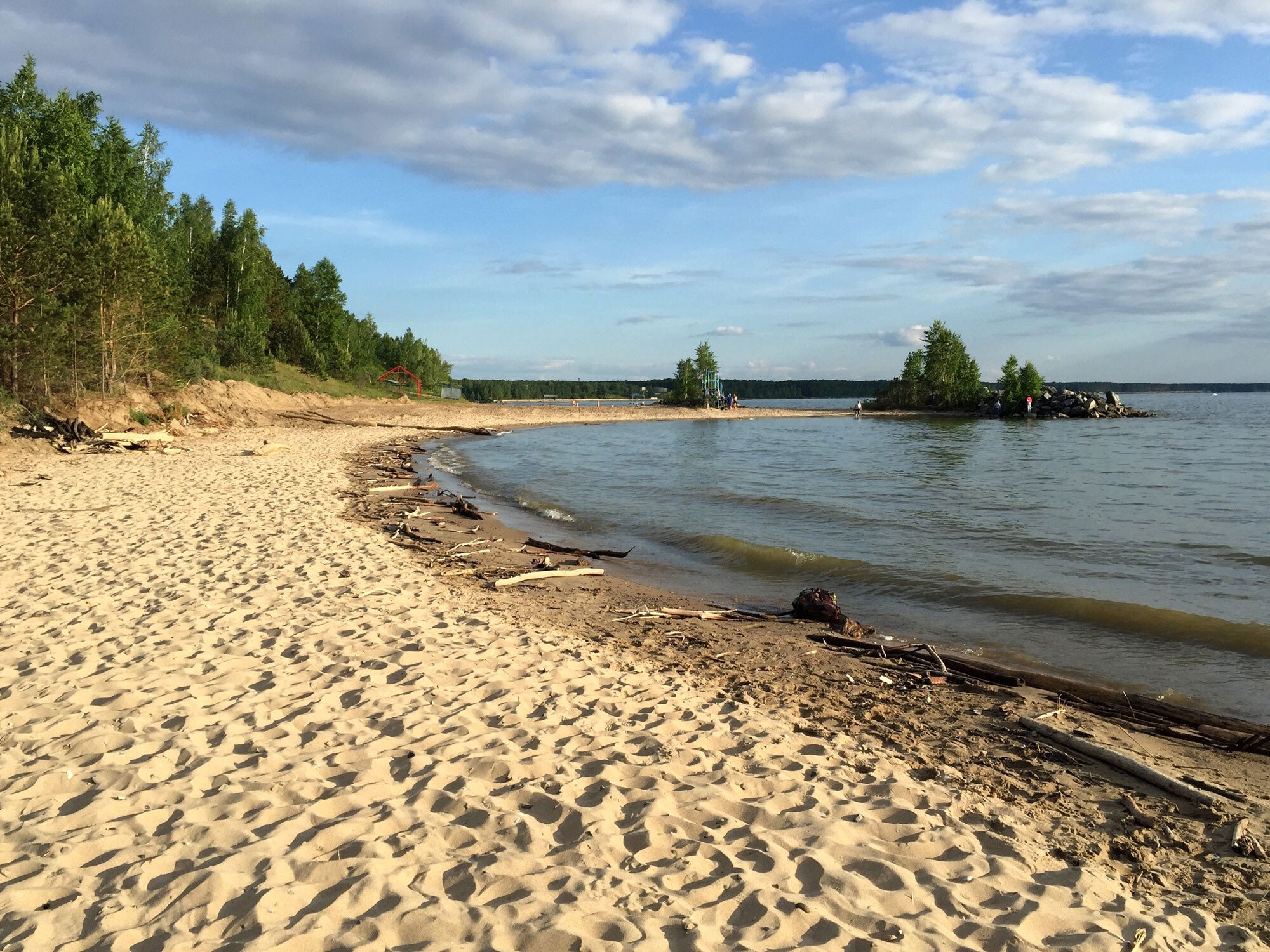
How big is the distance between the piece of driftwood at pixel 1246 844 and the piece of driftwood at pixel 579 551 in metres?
10.1

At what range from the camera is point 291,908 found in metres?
3.41

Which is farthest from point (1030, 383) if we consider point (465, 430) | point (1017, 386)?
point (465, 430)

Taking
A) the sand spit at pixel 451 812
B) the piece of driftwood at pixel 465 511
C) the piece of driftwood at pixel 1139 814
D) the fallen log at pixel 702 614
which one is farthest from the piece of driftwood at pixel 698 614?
the piece of driftwood at pixel 465 511

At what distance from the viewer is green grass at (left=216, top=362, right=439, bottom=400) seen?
51.5m

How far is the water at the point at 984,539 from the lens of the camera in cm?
927

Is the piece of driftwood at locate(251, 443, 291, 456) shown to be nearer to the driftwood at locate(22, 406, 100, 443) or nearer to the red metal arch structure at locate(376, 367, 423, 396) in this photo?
the driftwood at locate(22, 406, 100, 443)

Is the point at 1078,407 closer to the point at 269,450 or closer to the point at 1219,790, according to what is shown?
the point at 269,450

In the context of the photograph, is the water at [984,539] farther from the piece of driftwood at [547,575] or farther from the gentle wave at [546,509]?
the piece of driftwood at [547,575]

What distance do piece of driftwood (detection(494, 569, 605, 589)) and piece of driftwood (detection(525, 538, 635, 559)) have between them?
4.67 ft

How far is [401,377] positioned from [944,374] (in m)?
74.5

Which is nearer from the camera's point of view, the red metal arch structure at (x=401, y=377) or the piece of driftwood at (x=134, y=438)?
the piece of driftwood at (x=134, y=438)

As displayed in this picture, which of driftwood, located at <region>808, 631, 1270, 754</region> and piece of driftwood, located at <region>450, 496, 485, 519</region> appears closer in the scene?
driftwood, located at <region>808, 631, 1270, 754</region>

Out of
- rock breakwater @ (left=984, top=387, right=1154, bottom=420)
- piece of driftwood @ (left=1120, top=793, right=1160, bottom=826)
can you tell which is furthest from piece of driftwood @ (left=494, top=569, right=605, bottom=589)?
rock breakwater @ (left=984, top=387, right=1154, bottom=420)

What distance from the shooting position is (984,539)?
15461 millimetres
